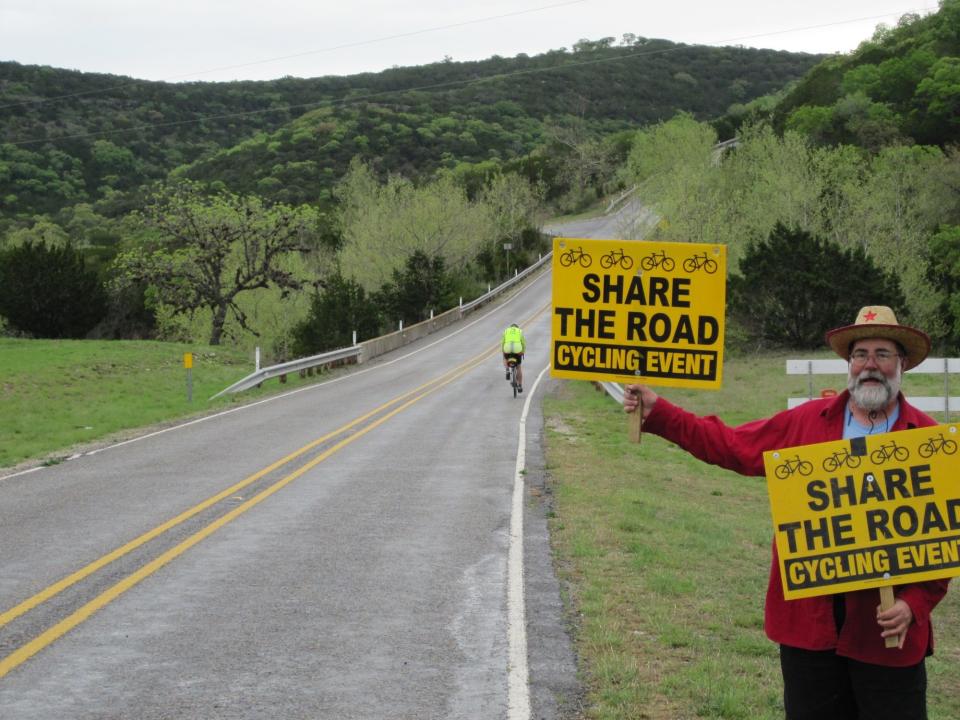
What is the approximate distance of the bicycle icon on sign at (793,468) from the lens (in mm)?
4211

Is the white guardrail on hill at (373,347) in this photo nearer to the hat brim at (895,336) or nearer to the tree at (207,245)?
the tree at (207,245)

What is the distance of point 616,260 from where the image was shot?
626 centimetres

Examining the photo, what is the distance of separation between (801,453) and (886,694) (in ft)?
3.09

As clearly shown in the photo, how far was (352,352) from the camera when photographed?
131ft

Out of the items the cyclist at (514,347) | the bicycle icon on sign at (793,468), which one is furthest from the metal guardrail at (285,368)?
the bicycle icon on sign at (793,468)

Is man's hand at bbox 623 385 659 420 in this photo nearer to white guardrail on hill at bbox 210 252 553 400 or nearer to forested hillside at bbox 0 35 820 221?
white guardrail on hill at bbox 210 252 553 400

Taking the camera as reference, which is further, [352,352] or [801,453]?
[352,352]

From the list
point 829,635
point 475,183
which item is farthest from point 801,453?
point 475,183

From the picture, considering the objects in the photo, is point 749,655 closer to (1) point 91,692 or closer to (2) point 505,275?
(1) point 91,692

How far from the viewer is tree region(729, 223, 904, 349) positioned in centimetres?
3581

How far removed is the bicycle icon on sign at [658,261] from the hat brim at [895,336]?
6.00 feet

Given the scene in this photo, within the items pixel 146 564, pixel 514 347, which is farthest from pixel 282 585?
pixel 514 347

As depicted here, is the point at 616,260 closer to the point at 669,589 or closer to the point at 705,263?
the point at 705,263

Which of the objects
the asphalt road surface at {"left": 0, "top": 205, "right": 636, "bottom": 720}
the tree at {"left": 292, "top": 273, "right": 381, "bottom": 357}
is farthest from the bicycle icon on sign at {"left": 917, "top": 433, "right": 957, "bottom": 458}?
the tree at {"left": 292, "top": 273, "right": 381, "bottom": 357}
